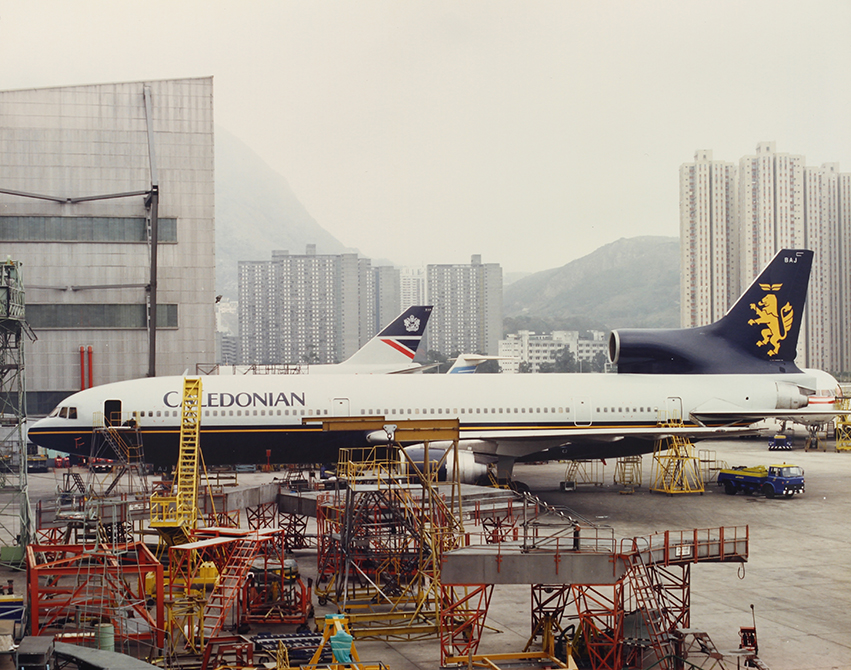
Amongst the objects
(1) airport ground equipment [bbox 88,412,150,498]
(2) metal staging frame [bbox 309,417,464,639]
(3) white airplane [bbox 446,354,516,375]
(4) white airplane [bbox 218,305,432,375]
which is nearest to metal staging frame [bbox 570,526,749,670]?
(2) metal staging frame [bbox 309,417,464,639]

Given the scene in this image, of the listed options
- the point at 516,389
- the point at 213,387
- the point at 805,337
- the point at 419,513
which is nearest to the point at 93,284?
the point at 213,387

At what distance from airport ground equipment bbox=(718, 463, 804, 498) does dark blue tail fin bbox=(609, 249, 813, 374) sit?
16.6 feet

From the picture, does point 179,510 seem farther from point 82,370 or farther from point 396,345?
point 396,345

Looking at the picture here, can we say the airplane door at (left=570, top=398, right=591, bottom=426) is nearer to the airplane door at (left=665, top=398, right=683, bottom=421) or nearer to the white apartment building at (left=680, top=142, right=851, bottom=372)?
the airplane door at (left=665, top=398, right=683, bottom=421)

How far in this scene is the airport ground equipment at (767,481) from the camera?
1634 inches

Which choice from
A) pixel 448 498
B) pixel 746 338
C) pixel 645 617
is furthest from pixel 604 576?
pixel 746 338

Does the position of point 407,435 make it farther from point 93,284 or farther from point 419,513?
point 93,284

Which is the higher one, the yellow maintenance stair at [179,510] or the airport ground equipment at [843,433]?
the yellow maintenance stair at [179,510]

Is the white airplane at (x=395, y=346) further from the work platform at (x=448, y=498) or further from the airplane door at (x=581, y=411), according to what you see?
the work platform at (x=448, y=498)

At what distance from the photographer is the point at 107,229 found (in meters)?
57.4

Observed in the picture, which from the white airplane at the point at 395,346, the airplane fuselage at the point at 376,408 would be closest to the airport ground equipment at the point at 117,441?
the airplane fuselage at the point at 376,408

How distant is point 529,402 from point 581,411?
2576 mm

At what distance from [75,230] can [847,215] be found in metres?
144

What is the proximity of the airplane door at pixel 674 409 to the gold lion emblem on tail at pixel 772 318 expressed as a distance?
19.8 feet
